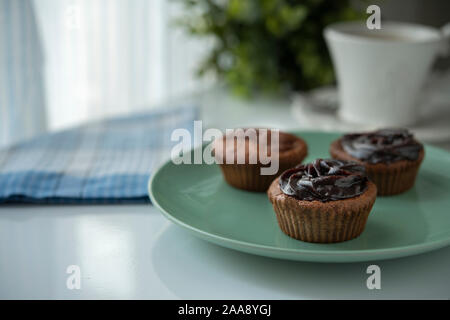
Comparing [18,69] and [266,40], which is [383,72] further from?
[18,69]

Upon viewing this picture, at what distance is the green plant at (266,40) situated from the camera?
5.71 feet

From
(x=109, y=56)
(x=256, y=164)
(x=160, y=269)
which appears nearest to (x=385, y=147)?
(x=256, y=164)

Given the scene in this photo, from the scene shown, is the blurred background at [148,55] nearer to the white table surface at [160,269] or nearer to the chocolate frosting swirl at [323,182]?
the chocolate frosting swirl at [323,182]

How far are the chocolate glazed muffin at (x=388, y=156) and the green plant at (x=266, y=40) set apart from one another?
0.68 metres

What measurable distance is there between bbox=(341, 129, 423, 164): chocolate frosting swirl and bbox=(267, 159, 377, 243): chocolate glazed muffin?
177 mm

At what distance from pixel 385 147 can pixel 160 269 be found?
50cm

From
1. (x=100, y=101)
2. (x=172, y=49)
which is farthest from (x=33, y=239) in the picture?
(x=172, y=49)

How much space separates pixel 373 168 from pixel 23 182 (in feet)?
2.26

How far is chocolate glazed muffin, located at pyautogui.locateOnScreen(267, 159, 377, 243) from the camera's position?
2.93ft

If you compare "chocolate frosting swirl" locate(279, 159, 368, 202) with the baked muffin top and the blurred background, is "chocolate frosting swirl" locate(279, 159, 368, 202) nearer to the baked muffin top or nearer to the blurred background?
the baked muffin top

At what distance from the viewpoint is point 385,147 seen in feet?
3.63

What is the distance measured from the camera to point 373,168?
43.7 inches

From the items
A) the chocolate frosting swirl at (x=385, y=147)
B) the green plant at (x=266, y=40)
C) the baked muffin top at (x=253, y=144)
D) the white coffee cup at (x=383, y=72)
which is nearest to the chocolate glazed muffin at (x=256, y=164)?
the baked muffin top at (x=253, y=144)
